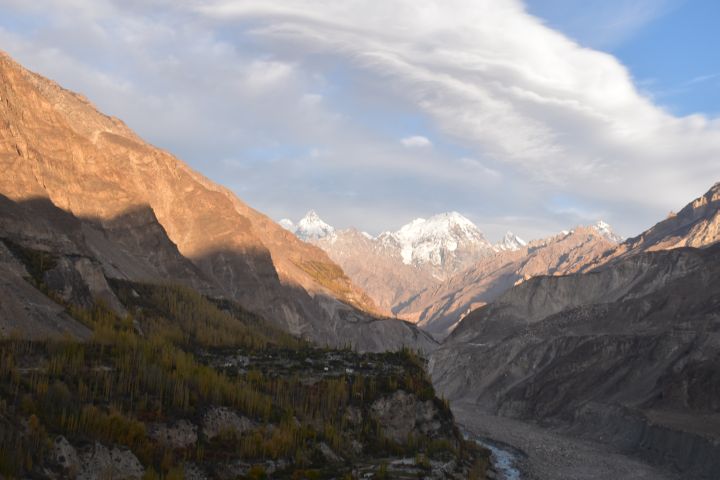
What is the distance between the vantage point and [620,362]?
322 ft

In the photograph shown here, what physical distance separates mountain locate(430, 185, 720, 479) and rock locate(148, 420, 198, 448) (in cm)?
4061

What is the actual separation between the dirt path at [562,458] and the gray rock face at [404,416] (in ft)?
35.3

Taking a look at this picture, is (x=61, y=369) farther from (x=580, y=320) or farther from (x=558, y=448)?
(x=580, y=320)

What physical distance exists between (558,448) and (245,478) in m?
50.1

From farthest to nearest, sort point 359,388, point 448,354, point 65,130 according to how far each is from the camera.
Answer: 1. point 448,354
2. point 65,130
3. point 359,388

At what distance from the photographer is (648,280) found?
14762cm

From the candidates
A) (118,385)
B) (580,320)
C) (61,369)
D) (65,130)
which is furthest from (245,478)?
(580,320)

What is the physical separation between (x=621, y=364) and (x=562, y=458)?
3242 centimetres

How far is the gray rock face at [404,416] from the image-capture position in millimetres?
50125

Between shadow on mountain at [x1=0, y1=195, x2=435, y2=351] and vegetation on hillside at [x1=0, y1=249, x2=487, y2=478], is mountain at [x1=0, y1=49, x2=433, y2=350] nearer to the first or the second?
shadow on mountain at [x1=0, y1=195, x2=435, y2=351]

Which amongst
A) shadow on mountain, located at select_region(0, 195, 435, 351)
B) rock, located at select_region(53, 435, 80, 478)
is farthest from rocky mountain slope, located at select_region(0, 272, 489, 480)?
shadow on mountain, located at select_region(0, 195, 435, 351)

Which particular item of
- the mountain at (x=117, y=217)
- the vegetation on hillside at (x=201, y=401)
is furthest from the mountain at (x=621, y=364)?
the mountain at (x=117, y=217)

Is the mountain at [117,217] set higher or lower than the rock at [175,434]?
higher

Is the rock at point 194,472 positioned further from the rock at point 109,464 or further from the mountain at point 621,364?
the mountain at point 621,364
